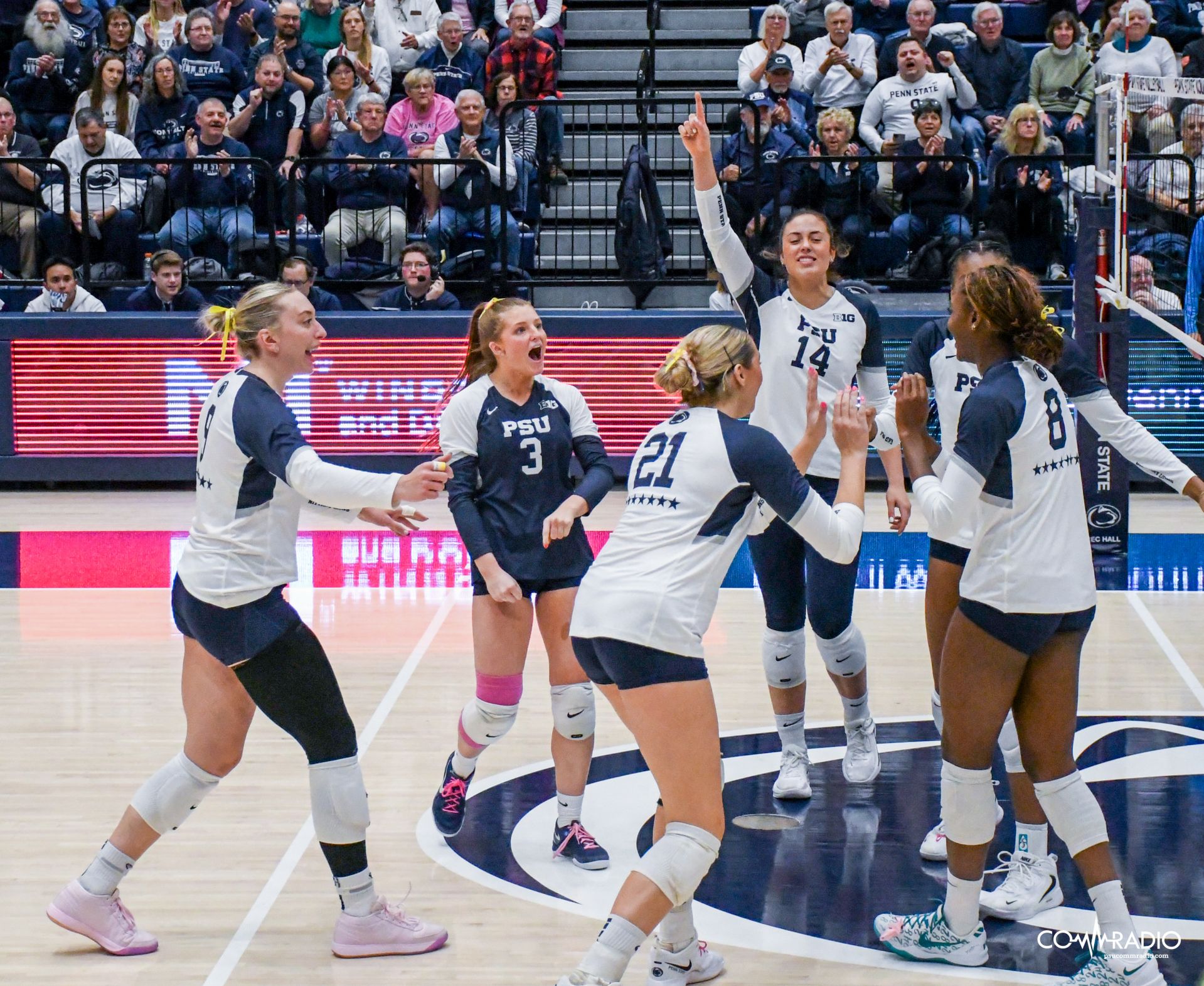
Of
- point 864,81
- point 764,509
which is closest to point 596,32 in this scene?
point 864,81

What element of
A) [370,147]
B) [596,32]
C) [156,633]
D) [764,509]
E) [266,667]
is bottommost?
[156,633]

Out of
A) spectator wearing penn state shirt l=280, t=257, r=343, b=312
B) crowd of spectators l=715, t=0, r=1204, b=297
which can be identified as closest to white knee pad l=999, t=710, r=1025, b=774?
crowd of spectators l=715, t=0, r=1204, b=297

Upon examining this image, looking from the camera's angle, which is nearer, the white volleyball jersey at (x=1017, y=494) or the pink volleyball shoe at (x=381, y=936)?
the white volleyball jersey at (x=1017, y=494)

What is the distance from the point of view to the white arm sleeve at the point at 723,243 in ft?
17.9

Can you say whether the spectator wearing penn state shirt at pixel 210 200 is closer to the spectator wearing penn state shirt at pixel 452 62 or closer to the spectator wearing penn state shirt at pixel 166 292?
the spectator wearing penn state shirt at pixel 166 292

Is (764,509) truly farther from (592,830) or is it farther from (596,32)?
(596,32)

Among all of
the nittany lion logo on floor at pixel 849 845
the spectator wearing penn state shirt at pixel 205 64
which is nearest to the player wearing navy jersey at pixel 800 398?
the nittany lion logo on floor at pixel 849 845

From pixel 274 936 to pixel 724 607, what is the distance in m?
4.45

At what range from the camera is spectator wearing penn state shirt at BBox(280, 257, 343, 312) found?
11.5 meters

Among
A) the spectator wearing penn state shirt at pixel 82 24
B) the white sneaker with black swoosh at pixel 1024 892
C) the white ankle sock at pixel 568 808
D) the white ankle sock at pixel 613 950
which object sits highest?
the spectator wearing penn state shirt at pixel 82 24

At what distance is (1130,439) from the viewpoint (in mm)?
4770

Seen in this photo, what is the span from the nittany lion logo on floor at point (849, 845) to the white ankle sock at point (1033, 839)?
0.18 meters

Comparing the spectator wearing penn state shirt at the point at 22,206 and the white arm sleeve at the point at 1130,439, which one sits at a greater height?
the spectator wearing penn state shirt at the point at 22,206

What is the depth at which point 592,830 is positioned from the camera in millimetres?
5391
